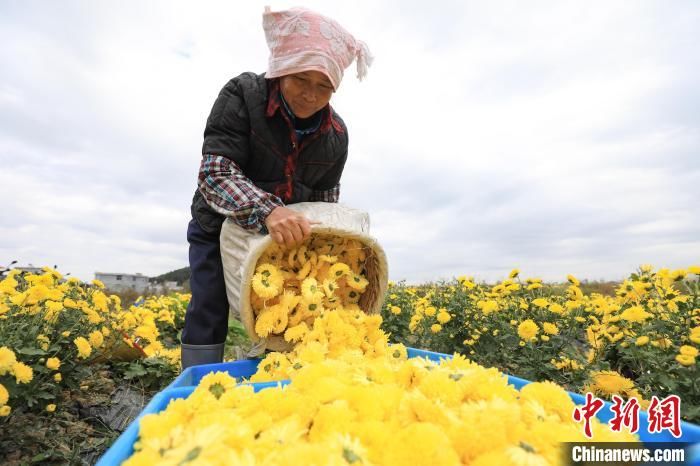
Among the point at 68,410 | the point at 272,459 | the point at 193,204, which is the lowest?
the point at 68,410

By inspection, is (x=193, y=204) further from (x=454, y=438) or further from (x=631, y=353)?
(x=631, y=353)

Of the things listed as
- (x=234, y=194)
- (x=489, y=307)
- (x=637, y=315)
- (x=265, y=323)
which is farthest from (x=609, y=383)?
(x=234, y=194)

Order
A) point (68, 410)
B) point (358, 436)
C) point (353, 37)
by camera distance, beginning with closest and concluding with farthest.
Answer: point (358, 436) → point (353, 37) → point (68, 410)

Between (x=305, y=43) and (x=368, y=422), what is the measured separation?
160 cm

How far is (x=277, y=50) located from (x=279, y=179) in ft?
1.96

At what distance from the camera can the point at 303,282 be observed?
1.74 metres

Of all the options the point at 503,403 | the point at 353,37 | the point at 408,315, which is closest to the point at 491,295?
the point at 408,315

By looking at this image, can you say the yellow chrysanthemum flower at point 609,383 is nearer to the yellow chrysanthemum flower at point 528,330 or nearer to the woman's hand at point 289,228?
the yellow chrysanthemum flower at point 528,330

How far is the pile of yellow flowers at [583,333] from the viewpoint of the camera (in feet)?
5.89

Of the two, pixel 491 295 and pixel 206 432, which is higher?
pixel 491 295

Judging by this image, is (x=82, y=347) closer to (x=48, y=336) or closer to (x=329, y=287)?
(x=48, y=336)

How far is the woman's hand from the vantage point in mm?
1677

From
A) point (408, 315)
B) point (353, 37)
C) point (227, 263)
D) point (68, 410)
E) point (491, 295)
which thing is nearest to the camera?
point (227, 263)

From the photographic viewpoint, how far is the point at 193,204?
7.66ft
